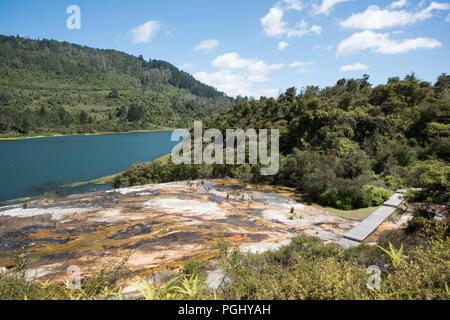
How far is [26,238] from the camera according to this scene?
432 inches

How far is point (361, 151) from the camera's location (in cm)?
2000

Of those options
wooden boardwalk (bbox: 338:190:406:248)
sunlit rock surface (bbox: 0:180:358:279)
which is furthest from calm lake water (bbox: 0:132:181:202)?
wooden boardwalk (bbox: 338:190:406:248)

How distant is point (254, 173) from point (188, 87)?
183973mm

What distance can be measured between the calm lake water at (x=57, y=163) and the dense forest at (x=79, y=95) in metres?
26.2

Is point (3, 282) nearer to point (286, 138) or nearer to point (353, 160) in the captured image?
point (353, 160)

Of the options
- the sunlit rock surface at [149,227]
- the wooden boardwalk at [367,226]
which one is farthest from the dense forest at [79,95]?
the wooden boardwalk at [367,226]

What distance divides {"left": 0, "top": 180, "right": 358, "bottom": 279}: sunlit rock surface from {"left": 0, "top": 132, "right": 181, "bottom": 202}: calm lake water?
22.5 m

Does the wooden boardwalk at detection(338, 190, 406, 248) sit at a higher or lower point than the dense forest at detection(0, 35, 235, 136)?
lower

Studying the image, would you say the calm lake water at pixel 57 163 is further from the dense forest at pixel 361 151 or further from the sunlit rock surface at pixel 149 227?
the sunlit rock surface at pixel 149 227

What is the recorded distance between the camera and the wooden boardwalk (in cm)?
937

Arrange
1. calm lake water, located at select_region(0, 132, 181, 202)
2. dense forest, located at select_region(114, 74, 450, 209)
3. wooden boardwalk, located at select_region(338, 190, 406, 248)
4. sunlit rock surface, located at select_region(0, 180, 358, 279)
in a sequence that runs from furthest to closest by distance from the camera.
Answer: calm lake water, located at select_region(0, 132, 181, 202)
dense forest, located at select_region(114, 74, 450, 209)
wooden boardwalk, located at select_region(338, 190, 406, 248)
sunlit rock surface, located at select_region(0, 180, 358, 279)

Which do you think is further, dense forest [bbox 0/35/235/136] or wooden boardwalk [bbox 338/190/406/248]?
dense forest [bbox 0/35/235/136]

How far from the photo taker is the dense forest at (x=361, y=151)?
614 inches

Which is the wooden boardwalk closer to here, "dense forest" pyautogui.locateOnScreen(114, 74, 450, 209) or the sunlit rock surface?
the sunlit rock surface
